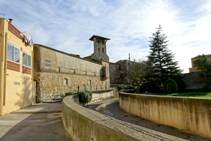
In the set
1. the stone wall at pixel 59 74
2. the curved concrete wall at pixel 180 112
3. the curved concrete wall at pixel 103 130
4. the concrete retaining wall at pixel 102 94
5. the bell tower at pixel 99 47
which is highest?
the bell tower at pixel 99 47

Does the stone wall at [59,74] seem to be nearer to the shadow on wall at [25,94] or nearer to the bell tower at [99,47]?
the shadow on wall at [25,94]

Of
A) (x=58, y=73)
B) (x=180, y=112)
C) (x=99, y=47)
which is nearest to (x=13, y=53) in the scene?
(x=58, y=73)

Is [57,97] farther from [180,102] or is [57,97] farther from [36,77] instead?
[180,102]

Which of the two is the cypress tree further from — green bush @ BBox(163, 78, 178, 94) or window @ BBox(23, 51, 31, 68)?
window @ BBox(23, 51, 31, 68)

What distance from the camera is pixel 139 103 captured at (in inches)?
424

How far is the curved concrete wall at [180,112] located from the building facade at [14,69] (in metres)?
9.26

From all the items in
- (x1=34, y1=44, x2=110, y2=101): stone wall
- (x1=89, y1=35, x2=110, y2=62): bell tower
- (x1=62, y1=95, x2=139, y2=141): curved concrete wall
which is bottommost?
(x1=62, y1=95, x2=139, y2=141): curved concrete wall

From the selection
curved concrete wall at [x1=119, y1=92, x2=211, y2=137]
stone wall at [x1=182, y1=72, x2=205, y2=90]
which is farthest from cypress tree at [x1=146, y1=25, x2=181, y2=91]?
curved concrete wall at [x1=119, y1=92, x2=211, y2=137]

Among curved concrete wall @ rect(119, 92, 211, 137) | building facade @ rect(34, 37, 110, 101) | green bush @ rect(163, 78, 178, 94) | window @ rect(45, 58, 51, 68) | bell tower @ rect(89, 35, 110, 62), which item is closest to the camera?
curved concrete wall @ rect(119, 92, 211, 137)

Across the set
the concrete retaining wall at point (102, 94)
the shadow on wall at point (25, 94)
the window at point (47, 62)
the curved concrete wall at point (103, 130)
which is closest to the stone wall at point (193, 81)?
the concrete retaining wall at point (102, 94)

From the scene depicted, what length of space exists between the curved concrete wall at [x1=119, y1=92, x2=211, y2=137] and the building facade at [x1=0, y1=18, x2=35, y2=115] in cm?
926

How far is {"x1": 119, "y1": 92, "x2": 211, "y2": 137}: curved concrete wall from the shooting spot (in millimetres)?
6570

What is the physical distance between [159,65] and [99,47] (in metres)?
26.9

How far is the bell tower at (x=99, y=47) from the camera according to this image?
48969 millimetres
